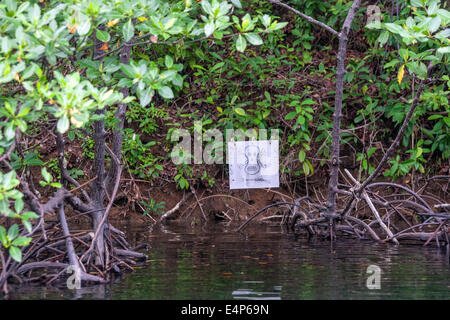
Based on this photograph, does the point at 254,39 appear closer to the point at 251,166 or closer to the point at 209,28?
the point at 209,28

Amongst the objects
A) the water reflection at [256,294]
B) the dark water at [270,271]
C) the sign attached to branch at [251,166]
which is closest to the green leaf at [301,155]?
the sign attached to branch at [251,166]

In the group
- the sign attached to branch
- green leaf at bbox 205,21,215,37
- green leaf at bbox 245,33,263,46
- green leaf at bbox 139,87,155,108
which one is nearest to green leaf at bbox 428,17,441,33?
green leaf at bbox 245,33,263,46

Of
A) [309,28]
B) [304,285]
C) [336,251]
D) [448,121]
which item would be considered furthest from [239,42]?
[309,28]

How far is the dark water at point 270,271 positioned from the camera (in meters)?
4.76

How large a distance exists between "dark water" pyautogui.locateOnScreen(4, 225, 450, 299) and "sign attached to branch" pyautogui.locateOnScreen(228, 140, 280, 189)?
Result: 71.8 inches

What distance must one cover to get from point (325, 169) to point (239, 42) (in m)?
5.20

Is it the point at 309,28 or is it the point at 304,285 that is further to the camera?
the point at 309,28

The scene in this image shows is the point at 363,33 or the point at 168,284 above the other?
the point at 363,33

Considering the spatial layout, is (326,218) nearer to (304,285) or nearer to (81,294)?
(304,285)

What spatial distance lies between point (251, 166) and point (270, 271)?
157 inches

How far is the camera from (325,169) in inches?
386

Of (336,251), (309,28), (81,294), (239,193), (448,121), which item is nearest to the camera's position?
(81,294)

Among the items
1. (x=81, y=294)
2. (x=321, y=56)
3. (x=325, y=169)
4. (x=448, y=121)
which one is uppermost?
(x=321, y=56)

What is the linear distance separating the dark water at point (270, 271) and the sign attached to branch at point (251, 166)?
5.98 feet
